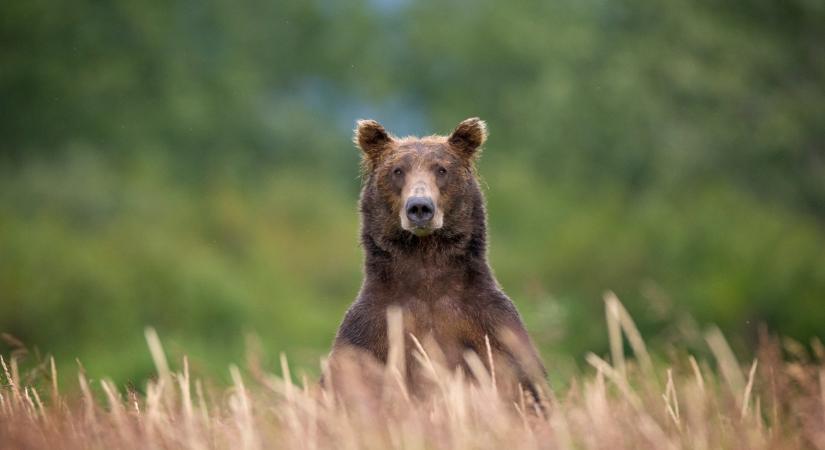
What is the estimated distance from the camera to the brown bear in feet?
22.1

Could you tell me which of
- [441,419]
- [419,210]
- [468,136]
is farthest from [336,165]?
[441,419]

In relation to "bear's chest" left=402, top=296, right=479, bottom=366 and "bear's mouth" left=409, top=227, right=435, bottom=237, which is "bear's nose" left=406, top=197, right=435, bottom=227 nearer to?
"bear's mouth" left=409, top=227, right=435, bottom=237

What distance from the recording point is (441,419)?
16.8ft

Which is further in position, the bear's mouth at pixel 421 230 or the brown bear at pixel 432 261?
the bear's mouth at pixel 421 230

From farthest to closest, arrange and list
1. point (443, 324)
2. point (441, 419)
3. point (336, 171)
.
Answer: point (336, 171) < point (443, 324) < point (441, 419)

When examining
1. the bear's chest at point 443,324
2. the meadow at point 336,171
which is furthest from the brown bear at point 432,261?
the meadow at point 336,171

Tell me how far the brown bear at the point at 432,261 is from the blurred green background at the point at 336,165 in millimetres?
13828

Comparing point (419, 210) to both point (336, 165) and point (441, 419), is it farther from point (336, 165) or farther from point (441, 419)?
point (336, 165)

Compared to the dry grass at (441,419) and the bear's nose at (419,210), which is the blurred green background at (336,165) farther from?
the dry grass at (441,419)

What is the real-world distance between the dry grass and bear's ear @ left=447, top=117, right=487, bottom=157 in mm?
2530

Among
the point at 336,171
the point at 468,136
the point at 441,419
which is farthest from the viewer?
the point at 336,171

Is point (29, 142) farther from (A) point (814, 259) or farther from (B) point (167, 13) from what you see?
(A) point (814, 259)

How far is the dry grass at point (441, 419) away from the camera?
4.80 meters

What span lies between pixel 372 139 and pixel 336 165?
93.7 ft
